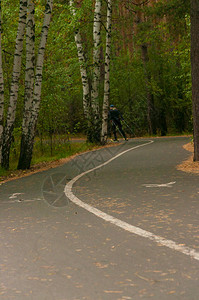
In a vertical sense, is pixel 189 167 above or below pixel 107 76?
below

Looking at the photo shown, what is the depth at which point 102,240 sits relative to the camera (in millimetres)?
6566

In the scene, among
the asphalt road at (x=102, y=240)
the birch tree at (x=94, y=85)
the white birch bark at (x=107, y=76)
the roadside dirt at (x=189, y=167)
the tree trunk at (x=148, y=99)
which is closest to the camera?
the asphalt road at (x=102, y=240)

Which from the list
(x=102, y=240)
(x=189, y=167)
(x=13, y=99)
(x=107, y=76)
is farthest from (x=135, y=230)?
(x=107, y=76)

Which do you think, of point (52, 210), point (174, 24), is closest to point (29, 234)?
point (52, 210)

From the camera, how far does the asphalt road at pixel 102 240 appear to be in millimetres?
4746

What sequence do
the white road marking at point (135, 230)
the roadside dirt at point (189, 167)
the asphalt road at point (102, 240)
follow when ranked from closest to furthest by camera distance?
1. the asphalt road at point (102, 240)
2. the white road marking at point (135, 230)
3. the roadside dirt at point (189, 167)

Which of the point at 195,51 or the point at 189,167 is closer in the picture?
the point at 189,167

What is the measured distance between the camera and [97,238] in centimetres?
669

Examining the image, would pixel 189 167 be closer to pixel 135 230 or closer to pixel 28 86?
pixel 28 86

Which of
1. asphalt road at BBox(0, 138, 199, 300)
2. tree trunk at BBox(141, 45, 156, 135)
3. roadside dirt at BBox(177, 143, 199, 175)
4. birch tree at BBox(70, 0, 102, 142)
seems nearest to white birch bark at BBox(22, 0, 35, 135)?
asphalt road at BBox(0, 138, 199, 300)

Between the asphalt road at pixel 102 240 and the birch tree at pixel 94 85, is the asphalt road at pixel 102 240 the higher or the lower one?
the lower one

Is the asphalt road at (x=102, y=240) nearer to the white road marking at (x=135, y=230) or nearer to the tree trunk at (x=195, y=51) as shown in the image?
the white road marking at (x=135, y=230)

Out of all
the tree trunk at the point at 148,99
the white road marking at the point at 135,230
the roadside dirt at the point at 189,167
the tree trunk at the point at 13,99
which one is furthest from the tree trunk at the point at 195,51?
the tree trunk at the point at 148,99

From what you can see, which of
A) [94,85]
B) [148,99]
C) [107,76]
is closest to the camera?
[107,76]
